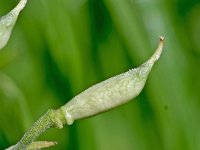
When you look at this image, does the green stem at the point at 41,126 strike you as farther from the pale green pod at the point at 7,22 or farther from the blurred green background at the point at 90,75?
the blurred green background at the point at 90,75

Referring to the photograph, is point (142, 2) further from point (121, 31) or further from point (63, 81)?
point (63, 81)

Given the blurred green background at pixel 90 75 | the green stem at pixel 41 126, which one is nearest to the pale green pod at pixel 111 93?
the green stem at pixel 41 126

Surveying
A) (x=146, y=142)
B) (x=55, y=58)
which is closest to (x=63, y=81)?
(x=55, y=58)

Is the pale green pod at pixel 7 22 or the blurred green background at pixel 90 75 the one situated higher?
the pale green pod at pixel 7 22

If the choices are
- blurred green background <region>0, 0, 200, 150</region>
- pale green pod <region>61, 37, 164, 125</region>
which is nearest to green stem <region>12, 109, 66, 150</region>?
pale green pod <region>61, 37, 164, 125</region>

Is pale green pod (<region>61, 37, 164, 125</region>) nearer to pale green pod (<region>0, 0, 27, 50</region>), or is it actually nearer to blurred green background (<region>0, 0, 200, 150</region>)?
pale green pod (<region>0, 0, 27, 50</region>)

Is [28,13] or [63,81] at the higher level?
[28,13]
